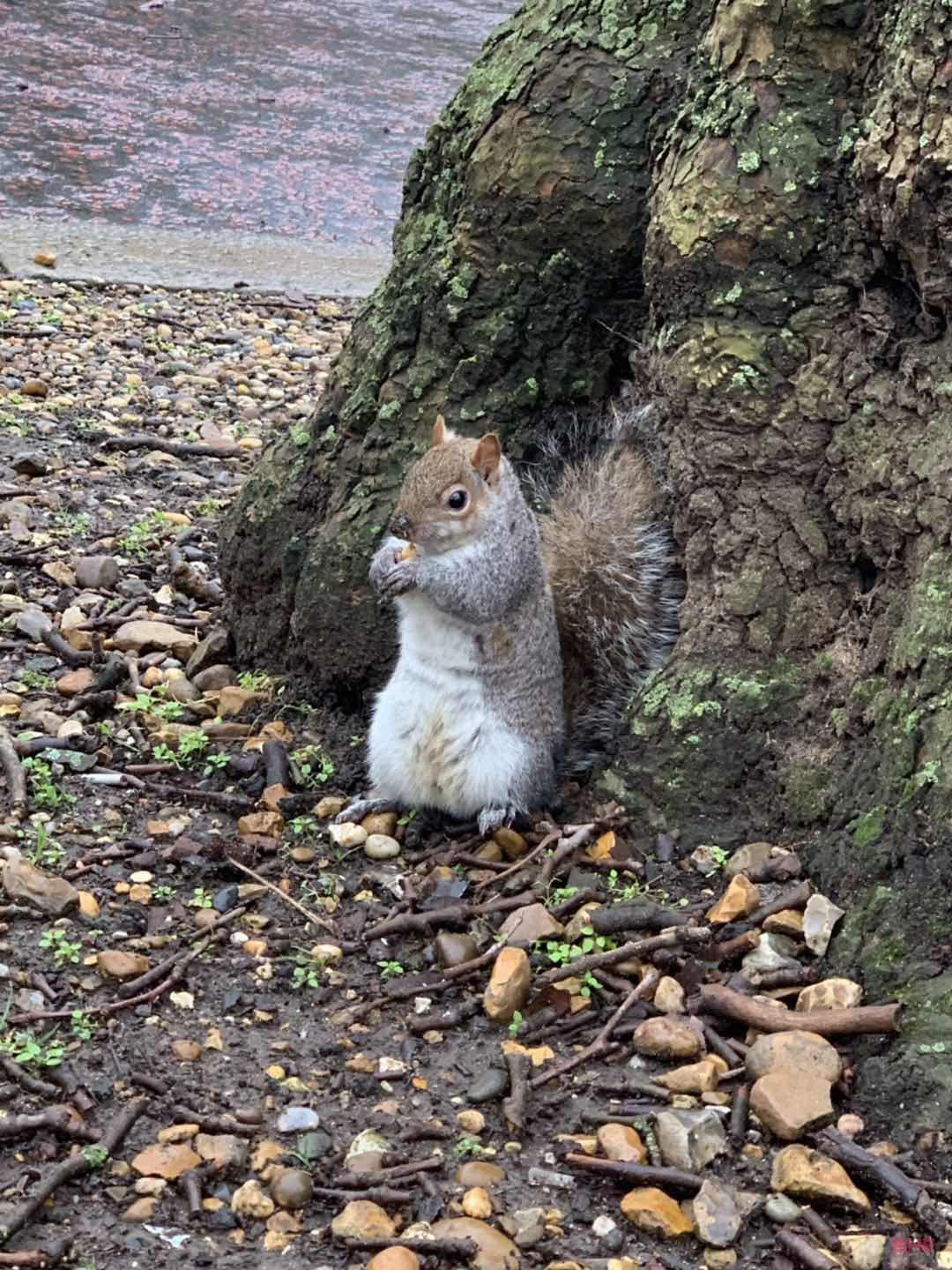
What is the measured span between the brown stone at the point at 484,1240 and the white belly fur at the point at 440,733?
1.01m

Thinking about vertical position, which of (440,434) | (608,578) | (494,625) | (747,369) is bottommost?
(494,625)

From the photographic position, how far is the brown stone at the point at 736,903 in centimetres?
239

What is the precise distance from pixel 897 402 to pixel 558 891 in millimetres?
906

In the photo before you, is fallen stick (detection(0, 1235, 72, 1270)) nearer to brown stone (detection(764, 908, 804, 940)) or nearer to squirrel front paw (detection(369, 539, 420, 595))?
brown stone (detection(764, 908, 804, 940))

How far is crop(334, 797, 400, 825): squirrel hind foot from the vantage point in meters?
2.86

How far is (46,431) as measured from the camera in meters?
4.34

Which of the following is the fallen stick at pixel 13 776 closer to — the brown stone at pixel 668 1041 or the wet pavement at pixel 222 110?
the brown stone at pixel 668 1041

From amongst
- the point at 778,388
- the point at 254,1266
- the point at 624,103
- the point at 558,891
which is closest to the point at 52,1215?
the point at 254,1266

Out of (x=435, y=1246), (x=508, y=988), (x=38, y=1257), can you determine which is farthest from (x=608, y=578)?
(x=38, y=1257)

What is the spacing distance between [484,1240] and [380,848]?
3.31ft

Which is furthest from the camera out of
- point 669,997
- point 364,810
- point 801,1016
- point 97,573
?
point 97,573

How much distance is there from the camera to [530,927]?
7.94 feet

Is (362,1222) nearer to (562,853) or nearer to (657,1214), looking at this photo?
(657,1214)

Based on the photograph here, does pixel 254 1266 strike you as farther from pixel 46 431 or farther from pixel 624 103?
pixel 46 431
